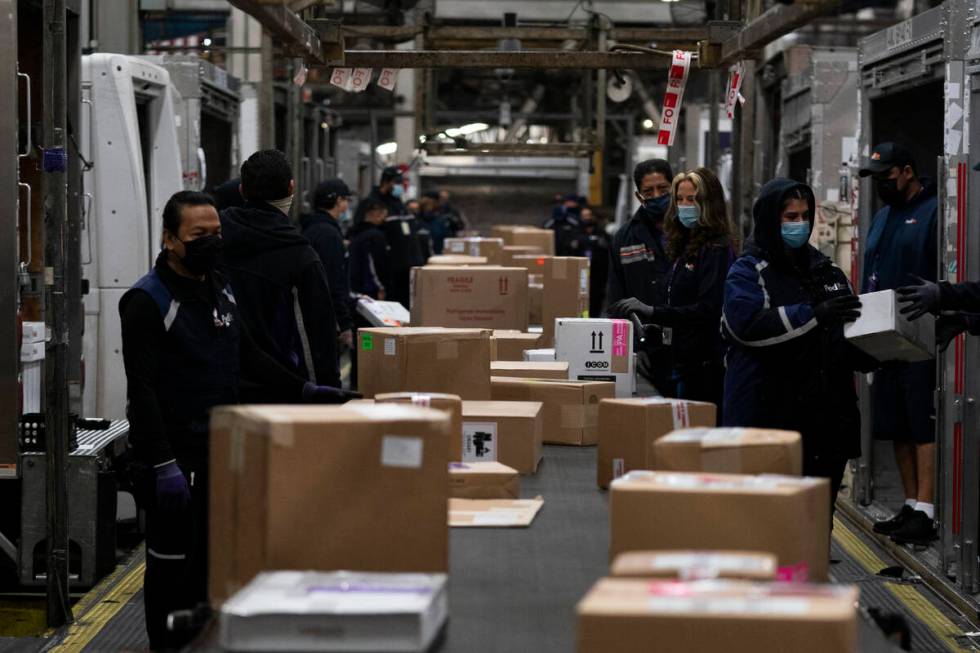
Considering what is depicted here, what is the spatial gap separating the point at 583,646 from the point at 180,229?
9.44ft

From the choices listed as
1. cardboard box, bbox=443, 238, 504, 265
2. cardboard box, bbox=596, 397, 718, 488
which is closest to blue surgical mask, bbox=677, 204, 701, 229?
cardboard box, bbox=596, 397, 718, 488

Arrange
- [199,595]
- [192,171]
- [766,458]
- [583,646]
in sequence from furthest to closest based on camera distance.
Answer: [192,171] < [199,595] < [766,458] < [583,646]

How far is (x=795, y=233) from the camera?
5297 mm

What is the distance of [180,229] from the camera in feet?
16.3

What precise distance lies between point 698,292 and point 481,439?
207cm

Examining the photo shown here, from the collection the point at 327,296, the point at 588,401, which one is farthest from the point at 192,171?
the point at 588,401

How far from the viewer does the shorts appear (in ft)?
25.4

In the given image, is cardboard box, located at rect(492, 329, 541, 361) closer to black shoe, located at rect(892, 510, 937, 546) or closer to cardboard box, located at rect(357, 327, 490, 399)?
cardboard box, located at rect(357, 327, 490, 399)

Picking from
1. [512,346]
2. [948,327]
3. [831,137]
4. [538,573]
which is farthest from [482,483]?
[831,137]

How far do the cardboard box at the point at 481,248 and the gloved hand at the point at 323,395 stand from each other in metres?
Answer: 6.27

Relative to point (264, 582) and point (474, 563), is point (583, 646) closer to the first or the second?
point (264, 582)

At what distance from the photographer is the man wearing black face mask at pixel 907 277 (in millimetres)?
7594

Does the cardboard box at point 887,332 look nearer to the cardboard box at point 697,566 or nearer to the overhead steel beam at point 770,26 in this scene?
the overhead steel beam at point 770,26

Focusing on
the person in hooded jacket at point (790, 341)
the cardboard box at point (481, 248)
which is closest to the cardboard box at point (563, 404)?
the person in hooded jacket at point (790, 341)
